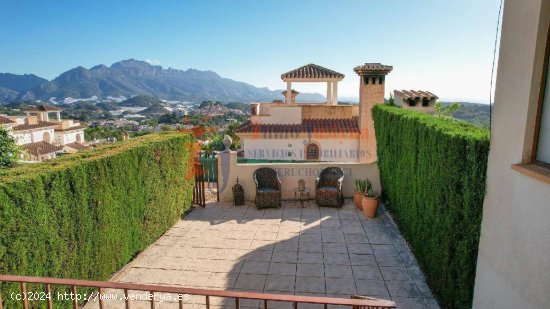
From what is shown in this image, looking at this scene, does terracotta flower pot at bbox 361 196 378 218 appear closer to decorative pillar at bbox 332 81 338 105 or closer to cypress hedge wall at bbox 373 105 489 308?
cypress hedge wall at bbox 373 105 489 308

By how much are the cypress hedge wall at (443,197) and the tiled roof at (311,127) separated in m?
8.50

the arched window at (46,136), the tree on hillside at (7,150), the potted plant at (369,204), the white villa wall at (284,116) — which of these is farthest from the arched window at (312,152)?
the arched window at (46,136)

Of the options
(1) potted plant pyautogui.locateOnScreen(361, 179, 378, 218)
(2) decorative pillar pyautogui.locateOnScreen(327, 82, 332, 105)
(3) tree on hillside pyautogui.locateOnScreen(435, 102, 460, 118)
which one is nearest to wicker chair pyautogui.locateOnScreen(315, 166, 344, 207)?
(1) potted plant pyautogui.locateOnScreen(361, 179, 378, 218)

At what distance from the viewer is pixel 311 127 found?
1638cm

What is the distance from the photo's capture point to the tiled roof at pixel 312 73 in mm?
18672

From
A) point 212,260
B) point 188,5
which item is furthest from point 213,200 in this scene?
point 188,5

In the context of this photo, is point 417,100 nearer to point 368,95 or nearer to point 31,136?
point 368,95

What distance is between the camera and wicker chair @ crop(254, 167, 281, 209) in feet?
30.2

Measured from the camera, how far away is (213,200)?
404 inches

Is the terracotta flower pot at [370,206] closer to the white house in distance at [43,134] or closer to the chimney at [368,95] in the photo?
the chimney at [368,95]

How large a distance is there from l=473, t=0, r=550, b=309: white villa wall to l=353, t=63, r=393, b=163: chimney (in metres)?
10.5

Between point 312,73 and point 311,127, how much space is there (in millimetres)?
4286

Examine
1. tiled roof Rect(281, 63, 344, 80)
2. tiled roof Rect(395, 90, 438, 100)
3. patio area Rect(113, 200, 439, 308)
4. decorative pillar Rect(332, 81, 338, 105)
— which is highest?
tiled roof Rect(281, 63, 344, 80)

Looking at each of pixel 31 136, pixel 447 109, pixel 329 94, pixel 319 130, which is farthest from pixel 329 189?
pixel 31 136
